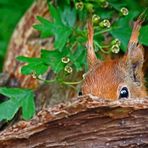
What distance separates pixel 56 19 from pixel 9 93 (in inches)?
21.1

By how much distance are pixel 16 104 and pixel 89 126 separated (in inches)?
30.5

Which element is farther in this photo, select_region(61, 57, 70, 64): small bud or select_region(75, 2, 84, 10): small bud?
select_region(75, 2, 84, 10): small bud

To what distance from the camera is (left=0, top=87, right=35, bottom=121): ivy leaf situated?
341cm

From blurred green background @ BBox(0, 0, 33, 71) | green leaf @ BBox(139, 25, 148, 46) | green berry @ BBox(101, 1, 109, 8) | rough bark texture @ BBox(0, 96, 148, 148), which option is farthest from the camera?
blurred green background @ BBox(0, 0, 33, 71)

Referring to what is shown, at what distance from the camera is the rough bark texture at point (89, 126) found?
271 centimetres

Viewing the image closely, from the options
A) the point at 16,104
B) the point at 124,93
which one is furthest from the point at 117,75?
the point at 16,104

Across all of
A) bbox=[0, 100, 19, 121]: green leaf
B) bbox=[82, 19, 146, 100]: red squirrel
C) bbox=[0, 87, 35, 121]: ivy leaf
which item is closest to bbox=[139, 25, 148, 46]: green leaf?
bbox=[82, 19, 146, 100]: red squirrel


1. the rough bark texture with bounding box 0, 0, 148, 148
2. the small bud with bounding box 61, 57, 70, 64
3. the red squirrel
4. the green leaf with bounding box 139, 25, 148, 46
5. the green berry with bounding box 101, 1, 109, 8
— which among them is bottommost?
the rough bark texture with bounding box 0, 0, 148, 148

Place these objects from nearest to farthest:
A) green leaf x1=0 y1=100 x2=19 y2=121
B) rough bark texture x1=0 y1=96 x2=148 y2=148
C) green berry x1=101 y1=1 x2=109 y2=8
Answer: rough bark texture x1=0 y1=96 x2=148 y2=148
green leaf x1=0 y1=100 x2=19 y2=121
green berry x1=101 y1=1 x2=109 y2=8

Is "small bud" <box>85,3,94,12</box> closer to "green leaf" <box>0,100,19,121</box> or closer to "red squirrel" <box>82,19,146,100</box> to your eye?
"red squirrel" <box>82,19,146,100</box>

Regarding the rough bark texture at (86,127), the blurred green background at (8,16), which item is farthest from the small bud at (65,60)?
the blurred green background at (8,16)

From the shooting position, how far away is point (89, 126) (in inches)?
110

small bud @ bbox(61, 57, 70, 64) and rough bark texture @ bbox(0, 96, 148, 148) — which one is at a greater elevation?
small bud @ bbox(61, 57, 70, 64)

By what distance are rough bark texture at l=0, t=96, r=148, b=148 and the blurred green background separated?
2.11 metres
